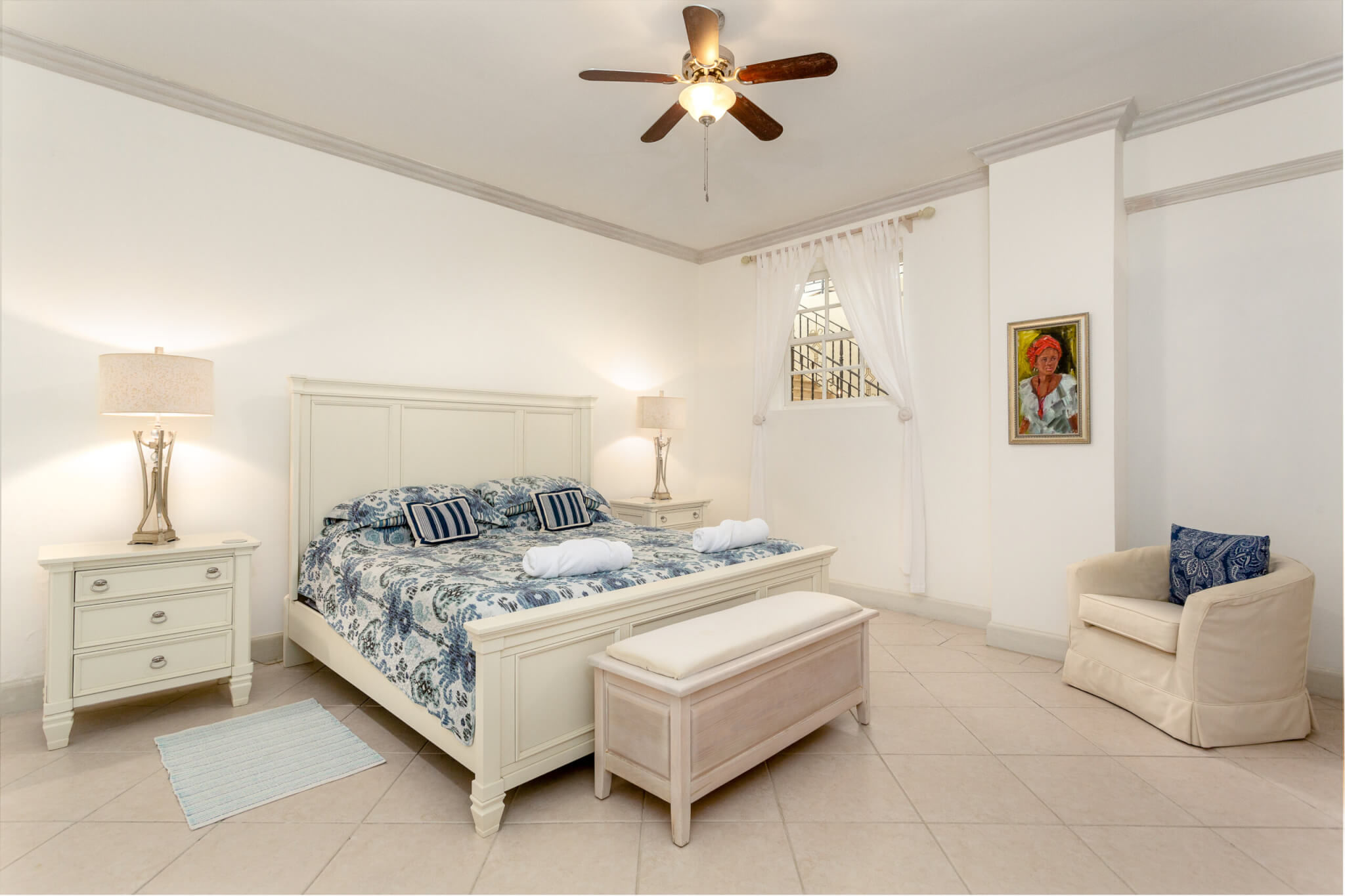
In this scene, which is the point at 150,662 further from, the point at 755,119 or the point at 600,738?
the point at 755,119

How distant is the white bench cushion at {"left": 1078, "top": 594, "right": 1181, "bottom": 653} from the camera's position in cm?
260

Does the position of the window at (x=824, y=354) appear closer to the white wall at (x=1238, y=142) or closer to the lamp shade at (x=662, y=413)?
the lamp shade at (x=662, y=413)

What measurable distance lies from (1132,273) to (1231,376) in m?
0.74

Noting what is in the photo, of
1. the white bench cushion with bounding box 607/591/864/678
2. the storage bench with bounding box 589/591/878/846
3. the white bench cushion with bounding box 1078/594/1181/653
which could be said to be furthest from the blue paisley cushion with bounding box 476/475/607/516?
the white bench cushion with bounding box 1078/594/1181/653

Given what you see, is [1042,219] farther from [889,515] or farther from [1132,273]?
[889,515]

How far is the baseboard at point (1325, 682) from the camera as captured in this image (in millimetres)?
2928

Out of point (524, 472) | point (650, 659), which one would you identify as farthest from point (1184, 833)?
point (524, 472)

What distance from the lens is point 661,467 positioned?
502 centimetres

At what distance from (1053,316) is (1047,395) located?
1.43ft

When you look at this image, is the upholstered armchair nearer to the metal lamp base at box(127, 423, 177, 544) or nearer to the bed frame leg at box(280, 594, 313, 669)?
the bed frame leg at box(280, 594, 313, 669)

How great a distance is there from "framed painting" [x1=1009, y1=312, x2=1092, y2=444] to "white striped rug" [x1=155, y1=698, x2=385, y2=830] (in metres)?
3.60

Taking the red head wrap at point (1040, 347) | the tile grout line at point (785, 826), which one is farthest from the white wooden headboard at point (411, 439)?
the red head wrap at point (1040, 347)

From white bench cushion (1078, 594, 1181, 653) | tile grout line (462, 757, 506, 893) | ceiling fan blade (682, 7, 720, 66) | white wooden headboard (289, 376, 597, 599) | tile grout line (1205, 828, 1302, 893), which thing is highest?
ceiling fan blade (682, 7, 720, 66)

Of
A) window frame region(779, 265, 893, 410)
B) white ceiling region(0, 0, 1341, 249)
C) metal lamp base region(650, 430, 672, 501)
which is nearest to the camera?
white ceiling region(0, 0, 1341, 249)
